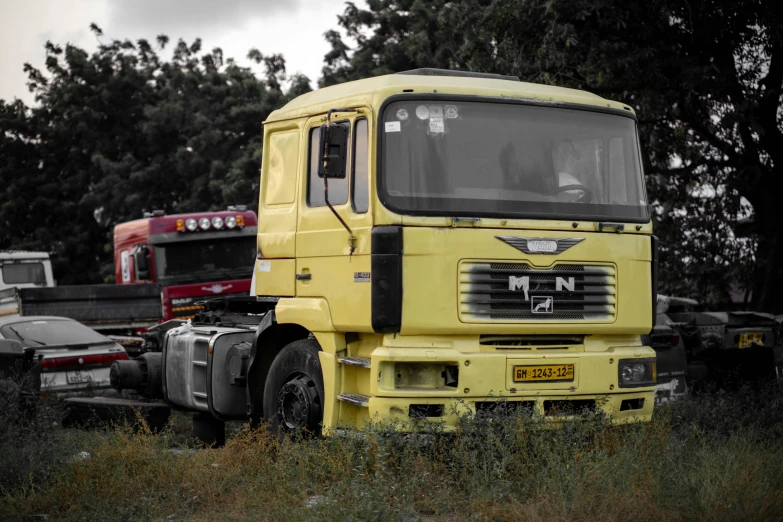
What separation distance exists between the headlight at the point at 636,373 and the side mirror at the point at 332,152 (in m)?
2.61

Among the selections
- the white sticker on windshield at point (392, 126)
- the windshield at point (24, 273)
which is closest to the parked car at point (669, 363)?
the white sticker on windshield at point (392, 126)

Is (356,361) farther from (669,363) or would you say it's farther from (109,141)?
(109,141)

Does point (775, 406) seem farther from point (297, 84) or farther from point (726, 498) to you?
A: point (297, 84)

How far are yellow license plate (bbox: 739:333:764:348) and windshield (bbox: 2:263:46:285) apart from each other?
17164 mm

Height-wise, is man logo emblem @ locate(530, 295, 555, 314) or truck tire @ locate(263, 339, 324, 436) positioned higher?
man logo emblem @ locate(530, 295, 555, 314)

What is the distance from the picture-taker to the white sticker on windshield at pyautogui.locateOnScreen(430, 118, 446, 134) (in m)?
7.75

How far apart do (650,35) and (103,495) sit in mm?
11197

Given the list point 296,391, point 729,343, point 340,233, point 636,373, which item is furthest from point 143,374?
point 729,343

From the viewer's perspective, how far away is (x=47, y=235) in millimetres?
38125

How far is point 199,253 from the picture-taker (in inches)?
794

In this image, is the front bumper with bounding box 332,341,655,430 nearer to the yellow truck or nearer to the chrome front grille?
the yellow truck

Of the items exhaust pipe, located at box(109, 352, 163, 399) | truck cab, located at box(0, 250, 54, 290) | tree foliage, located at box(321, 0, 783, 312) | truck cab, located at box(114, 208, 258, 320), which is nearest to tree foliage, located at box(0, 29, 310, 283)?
truck cab, located at box(0, 250, 54, 290)

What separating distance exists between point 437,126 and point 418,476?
2.51 metres

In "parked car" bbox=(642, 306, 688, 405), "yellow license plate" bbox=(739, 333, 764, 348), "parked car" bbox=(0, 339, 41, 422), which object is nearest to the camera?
"parked car" bbox=(0, 339, 41, 422)
